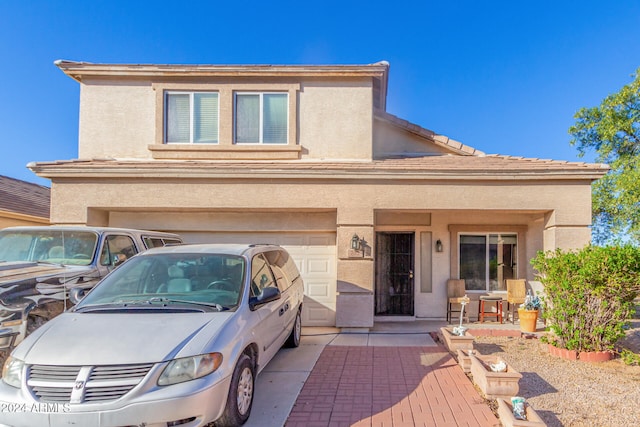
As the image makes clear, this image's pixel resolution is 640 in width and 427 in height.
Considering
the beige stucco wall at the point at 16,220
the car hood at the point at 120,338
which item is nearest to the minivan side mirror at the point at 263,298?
the car hood at the point at 120,338

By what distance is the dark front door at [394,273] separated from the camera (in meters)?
10.1

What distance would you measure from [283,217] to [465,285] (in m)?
4.90

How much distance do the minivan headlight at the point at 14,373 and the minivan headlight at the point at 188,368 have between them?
4.01ft

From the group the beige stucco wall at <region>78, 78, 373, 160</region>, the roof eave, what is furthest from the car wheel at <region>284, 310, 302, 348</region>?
the roof eave

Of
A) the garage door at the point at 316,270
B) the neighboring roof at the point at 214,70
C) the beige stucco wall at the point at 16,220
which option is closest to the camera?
the garage door at the point at 316,270

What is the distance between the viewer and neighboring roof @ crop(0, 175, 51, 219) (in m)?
13.0

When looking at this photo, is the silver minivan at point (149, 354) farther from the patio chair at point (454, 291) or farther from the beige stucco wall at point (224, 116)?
the patio chair at point (454, 291)

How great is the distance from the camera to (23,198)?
14.5 m

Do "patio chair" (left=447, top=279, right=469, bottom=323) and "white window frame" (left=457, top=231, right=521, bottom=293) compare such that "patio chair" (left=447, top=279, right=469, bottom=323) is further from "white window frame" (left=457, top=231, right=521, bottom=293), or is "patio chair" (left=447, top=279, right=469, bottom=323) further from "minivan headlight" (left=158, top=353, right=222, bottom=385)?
"minivan headlight" (left=158, top=353, right=222, bottom=385)

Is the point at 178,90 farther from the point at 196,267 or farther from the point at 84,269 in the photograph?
the point at 196,267

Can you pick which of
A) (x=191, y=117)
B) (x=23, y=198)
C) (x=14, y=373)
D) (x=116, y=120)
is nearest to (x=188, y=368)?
(x=14, y=373)

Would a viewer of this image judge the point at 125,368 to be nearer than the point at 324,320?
Yes

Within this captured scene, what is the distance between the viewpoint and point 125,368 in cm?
325

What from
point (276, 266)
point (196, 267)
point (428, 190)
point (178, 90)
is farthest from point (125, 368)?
point (178, 90)
